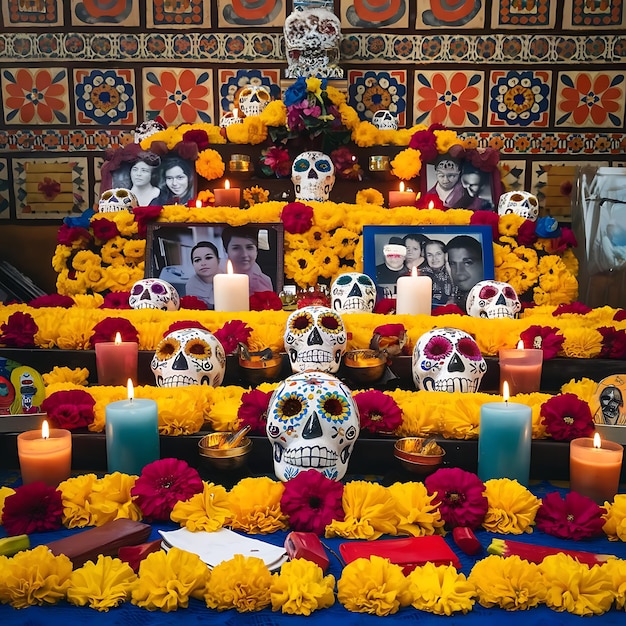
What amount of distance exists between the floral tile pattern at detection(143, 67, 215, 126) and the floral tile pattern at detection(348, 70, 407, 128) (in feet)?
3.08

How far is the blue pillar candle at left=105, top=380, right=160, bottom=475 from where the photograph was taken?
1.27 m

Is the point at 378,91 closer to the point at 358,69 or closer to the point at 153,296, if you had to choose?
the point at 358,69

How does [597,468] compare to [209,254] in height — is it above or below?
below

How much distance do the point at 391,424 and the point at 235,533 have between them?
41cm

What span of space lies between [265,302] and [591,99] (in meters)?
3.21

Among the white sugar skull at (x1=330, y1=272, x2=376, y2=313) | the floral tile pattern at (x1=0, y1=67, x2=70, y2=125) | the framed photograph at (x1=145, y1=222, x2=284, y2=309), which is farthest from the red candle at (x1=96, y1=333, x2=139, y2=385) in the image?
the floral tile pattern at (x1=0, y1=67, x2=70, y2=125)

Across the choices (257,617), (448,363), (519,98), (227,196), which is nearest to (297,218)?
(227,196)

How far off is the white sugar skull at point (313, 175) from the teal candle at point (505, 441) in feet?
5.84

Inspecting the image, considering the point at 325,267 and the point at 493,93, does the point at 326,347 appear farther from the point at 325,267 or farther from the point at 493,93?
the point at 493,93

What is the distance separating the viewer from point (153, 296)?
2195mm

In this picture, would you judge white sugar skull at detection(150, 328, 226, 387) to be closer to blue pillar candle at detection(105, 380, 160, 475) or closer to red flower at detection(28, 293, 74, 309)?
blue pillar candle at detection(105, 380, 160, 475)

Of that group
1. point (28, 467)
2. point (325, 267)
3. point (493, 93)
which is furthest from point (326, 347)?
point (493, 93)

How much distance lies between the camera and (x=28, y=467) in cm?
122

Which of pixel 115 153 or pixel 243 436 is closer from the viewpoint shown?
pixel 243 436
